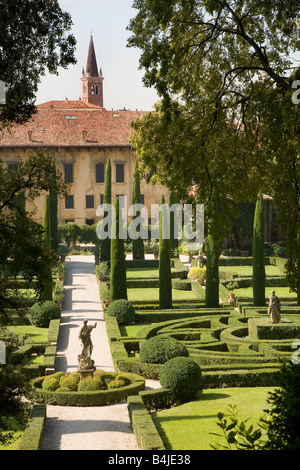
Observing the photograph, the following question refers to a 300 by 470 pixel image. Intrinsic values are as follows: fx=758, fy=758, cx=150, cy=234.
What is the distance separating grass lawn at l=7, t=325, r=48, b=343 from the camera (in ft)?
83.6

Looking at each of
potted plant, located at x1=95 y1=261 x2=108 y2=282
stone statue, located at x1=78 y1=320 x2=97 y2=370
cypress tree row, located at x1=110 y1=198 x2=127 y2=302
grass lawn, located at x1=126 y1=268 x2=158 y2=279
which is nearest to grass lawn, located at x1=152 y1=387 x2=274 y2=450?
stone statue, located at x1=78 y1=320 x2=97 y2=370

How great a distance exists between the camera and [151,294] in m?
34.4

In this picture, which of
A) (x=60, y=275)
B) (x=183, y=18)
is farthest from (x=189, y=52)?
(x=60, y=275)

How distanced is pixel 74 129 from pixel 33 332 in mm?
29147

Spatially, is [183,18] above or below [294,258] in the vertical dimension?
above

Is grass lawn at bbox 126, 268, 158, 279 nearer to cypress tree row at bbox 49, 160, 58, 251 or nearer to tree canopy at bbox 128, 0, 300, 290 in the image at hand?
cypress tree row at bbox 49, 160, 58, 251

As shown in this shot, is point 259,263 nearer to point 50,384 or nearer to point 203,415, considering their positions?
point 50,384

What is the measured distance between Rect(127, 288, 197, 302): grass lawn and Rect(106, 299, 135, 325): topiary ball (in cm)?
371

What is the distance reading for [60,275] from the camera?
122 ft

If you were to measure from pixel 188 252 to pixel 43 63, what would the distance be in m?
32.5

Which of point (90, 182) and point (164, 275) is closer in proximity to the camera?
point (164, 275)

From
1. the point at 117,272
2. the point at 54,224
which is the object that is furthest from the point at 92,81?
the point at 117,272

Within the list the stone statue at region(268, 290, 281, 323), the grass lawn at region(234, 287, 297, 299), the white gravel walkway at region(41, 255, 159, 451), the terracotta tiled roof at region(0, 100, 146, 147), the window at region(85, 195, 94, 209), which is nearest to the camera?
the white gravel walkway at region(41, 255, 159, 451)
